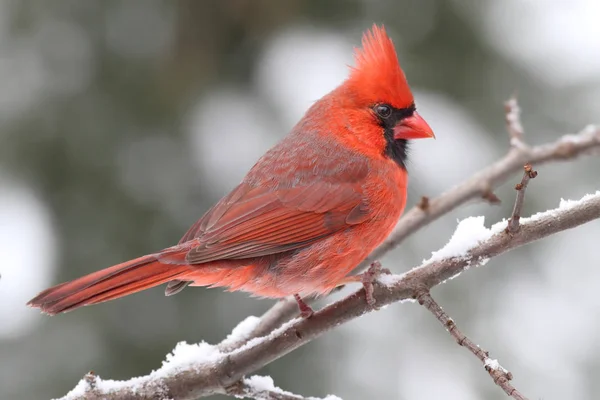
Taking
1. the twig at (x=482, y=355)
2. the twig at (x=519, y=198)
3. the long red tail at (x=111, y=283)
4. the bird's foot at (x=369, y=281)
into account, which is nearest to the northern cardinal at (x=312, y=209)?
the long red tail at (x=111, y=283)

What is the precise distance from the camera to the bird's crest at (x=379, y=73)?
2.83m

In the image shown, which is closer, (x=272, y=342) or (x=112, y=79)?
(x=272, y=342)

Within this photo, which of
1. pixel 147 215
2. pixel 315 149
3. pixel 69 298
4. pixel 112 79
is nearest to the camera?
pixel 69 298

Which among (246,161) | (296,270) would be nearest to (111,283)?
(296,270)

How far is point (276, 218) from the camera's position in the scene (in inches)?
106

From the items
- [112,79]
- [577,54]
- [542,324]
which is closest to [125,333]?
[112,79]

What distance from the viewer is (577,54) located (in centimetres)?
405

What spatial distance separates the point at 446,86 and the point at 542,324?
1314 mm

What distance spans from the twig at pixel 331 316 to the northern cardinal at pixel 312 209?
10cm

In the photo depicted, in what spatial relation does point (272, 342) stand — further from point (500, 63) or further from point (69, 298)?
point (500, 63)

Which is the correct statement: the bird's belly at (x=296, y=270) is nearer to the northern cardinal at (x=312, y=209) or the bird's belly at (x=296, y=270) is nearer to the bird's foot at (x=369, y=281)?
the northern cardinal at (x=312, y=209)

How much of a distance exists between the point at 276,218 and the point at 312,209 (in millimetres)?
139

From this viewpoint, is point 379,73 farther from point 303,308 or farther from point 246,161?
point 246,161

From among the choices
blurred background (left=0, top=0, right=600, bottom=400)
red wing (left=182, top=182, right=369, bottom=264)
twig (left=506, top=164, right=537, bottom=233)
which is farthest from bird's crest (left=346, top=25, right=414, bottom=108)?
twig (left=506, top=164, right=537, bottom=233)
